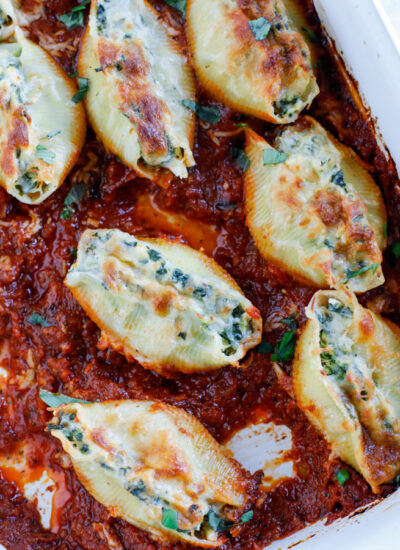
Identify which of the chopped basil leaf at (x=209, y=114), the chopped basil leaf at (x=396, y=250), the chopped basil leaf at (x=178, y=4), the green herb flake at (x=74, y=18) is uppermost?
the chopped basil leaf at (x=178, y=4)

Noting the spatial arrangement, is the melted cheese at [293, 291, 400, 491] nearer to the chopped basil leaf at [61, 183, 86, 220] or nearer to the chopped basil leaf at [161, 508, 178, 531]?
the chopped basil leaf at [161, 508, 178, 531]

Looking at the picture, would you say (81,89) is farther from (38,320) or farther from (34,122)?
(38,320)

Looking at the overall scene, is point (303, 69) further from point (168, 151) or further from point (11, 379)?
point (11, 379)

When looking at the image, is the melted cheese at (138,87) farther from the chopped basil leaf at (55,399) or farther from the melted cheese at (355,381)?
the chopped basil leaf at (55,399)

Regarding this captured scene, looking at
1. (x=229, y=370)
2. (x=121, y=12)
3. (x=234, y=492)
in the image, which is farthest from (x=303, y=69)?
(x=234, y=492)

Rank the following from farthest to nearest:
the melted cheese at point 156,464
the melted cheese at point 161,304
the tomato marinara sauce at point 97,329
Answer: the tomato marinara sauce at point 97,329 < the melted cheese at point 161,304 < the melted cheese at point 156,464

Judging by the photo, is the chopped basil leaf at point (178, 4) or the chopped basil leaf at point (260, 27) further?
the chopped basil leaf at point (178, 4)

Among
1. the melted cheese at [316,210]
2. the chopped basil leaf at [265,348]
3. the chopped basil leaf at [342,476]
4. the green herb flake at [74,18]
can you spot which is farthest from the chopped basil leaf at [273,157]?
the chopped basil leaf at [342,476]
